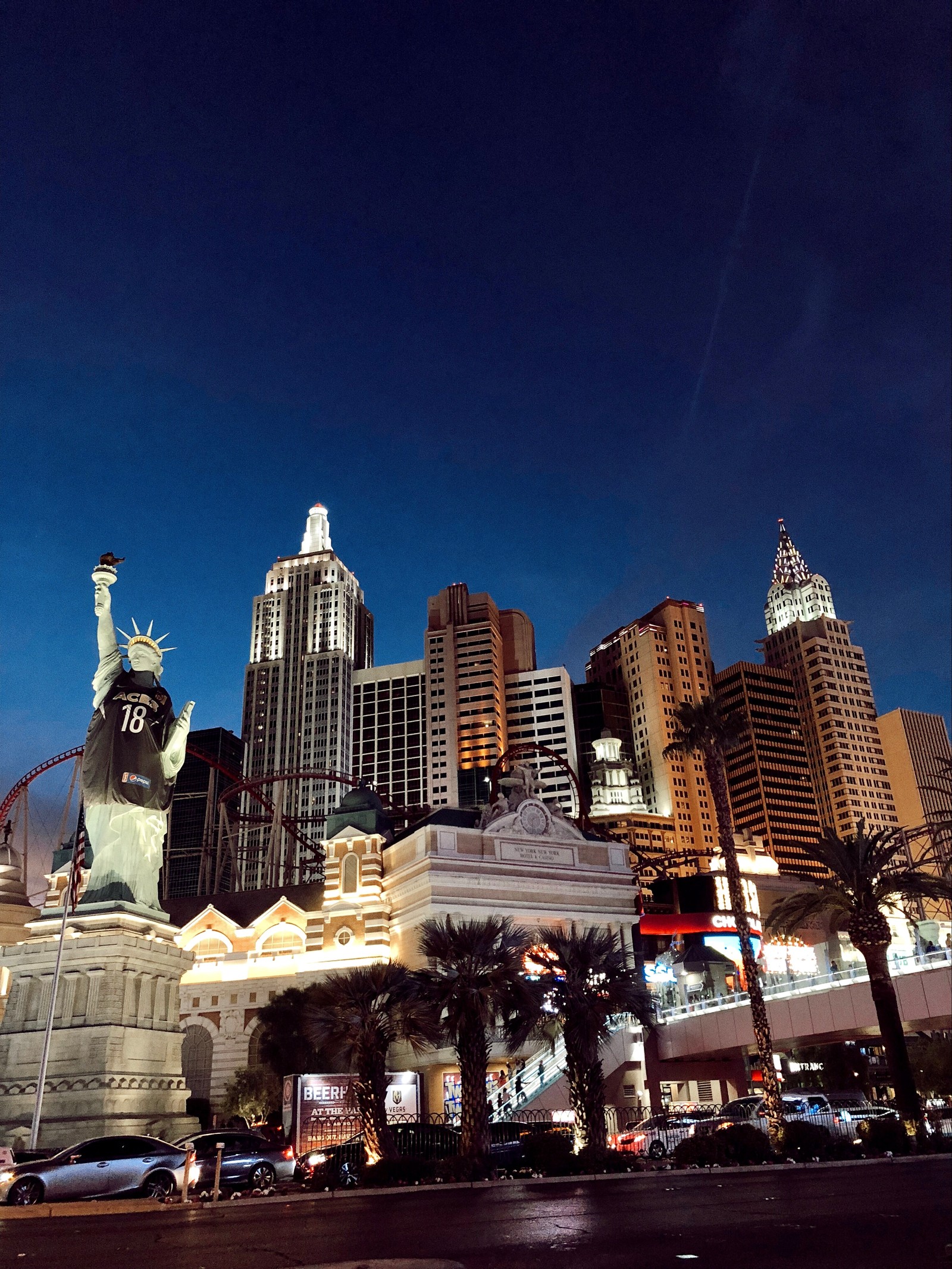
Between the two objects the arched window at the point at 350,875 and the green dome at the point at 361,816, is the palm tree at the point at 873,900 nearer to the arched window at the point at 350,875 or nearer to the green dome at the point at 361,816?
the arched window at the point at 350,875

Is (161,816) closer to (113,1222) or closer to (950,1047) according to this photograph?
(113,1222)

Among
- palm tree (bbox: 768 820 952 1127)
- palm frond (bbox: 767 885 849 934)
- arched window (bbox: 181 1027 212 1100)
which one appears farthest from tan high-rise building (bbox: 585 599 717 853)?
palm tree (bbox: 768 820 952 1127)

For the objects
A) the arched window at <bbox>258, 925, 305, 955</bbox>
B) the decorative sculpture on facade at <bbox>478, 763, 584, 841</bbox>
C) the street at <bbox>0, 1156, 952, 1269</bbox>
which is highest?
the decorative sculpture on facade at <bbox>478, 763, 584, 841</bbox>

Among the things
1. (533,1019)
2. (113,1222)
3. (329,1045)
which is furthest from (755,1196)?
(329,1045)

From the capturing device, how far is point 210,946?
62.8 m

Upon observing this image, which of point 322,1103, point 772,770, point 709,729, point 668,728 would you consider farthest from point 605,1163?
point 772,770

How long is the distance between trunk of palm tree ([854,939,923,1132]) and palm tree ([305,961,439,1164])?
566 inches

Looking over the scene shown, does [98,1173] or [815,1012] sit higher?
[815,1012]

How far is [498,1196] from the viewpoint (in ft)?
70.7

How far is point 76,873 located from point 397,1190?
125ft

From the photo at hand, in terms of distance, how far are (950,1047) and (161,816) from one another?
44.4 m

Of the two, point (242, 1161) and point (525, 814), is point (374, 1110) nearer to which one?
point (242, 1161)

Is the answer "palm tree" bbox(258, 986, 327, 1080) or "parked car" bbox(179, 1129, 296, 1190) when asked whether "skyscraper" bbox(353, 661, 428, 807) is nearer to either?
"palm tree" bbox(258, 986, 327, 1080)

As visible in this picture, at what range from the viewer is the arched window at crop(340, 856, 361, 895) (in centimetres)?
6053
